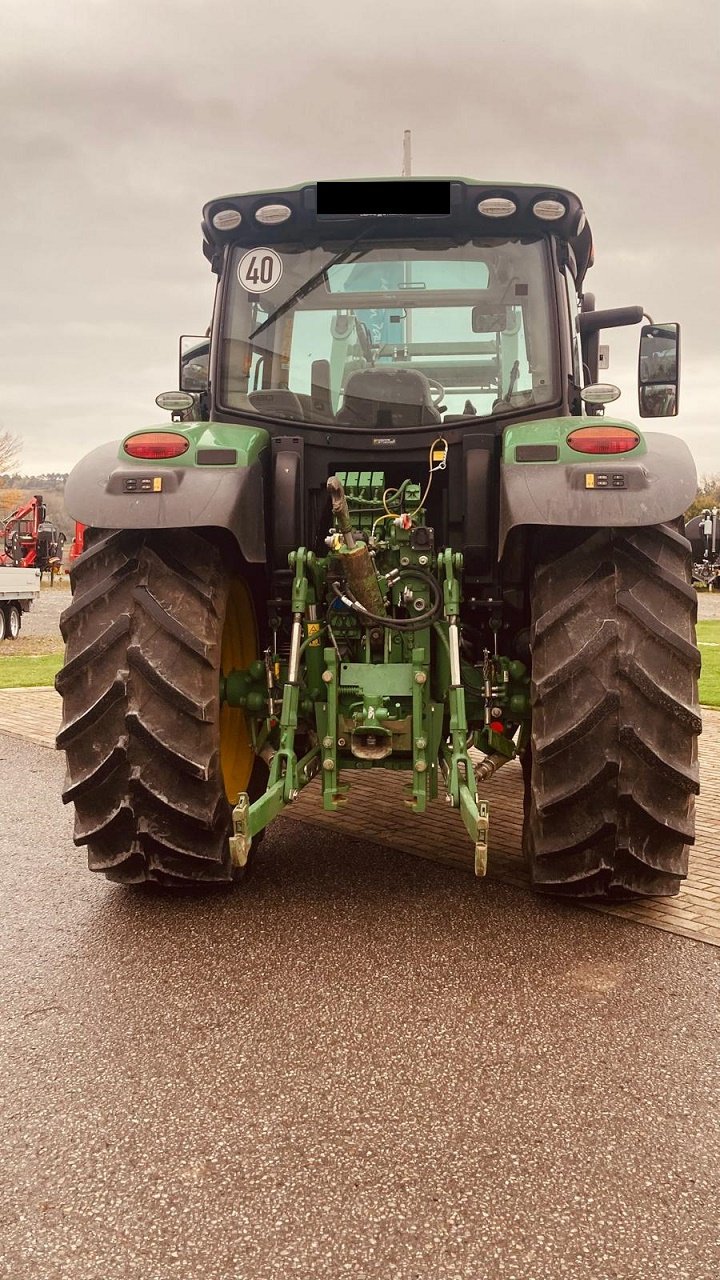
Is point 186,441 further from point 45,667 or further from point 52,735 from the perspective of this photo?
point 45,667

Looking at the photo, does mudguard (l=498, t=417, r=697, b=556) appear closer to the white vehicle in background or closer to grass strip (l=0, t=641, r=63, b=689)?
grass strip (l=0, t=641, r=63, b=689)

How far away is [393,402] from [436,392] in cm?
19

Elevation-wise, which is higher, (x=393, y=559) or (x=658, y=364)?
(x=658, y=364)

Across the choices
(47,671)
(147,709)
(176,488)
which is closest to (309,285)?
(176,488)

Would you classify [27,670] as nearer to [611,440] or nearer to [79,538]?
[79,538]

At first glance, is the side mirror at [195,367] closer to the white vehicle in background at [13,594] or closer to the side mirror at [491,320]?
the side mirror at [491,320]

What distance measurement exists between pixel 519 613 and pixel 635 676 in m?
0.92

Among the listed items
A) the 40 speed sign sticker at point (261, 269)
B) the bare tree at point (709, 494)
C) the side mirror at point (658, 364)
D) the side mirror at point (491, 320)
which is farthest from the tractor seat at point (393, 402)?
the bare tree at point (709, 494)

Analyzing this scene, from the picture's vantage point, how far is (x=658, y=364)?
4.59m

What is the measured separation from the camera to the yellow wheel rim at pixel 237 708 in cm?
443

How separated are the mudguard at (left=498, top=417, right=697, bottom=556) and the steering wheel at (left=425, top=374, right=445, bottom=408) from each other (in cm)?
65

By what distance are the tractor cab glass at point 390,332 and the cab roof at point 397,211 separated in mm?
66

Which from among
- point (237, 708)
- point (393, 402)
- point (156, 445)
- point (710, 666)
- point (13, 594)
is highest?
point (393, 402)

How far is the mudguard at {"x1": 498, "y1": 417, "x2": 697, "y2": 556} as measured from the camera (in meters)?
3.61
